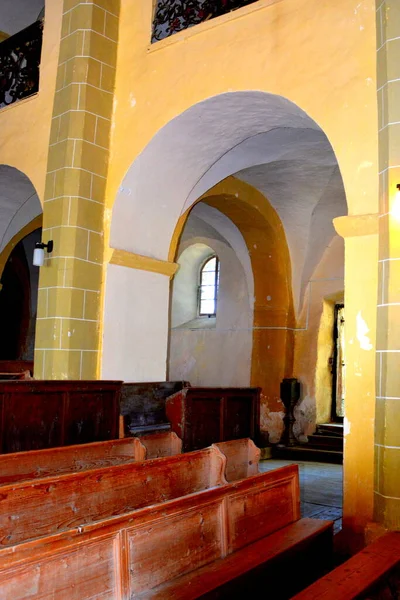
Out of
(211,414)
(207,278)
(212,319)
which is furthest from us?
(207,278)

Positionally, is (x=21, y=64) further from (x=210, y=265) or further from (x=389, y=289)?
(x=389, y=289)

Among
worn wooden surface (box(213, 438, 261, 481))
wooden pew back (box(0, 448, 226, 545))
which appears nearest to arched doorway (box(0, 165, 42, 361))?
worn wooden surface (box(213, 438, 261, 481))

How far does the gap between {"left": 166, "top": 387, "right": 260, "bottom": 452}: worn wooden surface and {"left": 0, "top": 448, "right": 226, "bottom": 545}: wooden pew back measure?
1.84m

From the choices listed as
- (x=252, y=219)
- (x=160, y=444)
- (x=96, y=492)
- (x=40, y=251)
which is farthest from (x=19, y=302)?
(x=96, y=492)

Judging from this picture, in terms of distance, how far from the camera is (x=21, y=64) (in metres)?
8.20

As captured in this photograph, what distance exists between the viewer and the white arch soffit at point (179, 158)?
6.20 meters

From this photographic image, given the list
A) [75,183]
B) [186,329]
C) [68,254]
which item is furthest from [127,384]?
[186,329]

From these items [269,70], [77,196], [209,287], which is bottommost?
[209,287]

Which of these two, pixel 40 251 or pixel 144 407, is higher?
pixel 40 251

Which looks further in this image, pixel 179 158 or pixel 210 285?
pixel 210 285

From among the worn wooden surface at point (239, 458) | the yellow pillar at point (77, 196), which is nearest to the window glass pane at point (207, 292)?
the yellow pillar at point (77, 196)

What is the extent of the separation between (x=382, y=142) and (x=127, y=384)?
3.54m

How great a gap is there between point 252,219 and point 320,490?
15.5 feet

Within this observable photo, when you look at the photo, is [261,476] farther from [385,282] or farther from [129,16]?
[129,16]
